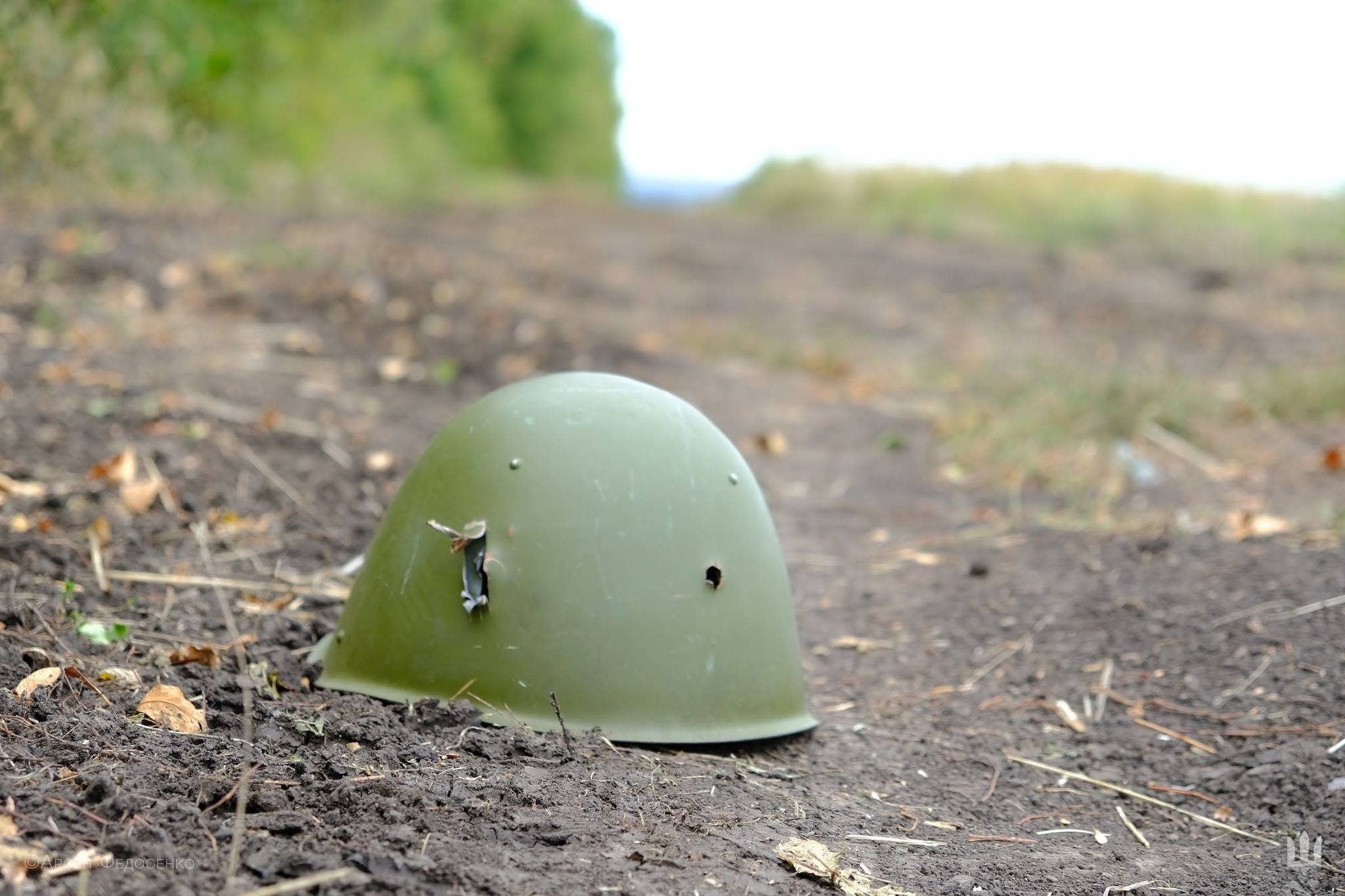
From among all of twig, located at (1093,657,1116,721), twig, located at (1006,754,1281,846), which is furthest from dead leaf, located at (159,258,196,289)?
twig, located at (1006,754,1281,846)

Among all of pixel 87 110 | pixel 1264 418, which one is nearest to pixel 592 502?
pixel 1264 418

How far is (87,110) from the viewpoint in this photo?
7.76 metres

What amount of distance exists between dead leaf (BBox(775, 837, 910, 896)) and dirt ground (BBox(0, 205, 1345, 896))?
1.5 inches

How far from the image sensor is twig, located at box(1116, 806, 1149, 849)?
2.44 m

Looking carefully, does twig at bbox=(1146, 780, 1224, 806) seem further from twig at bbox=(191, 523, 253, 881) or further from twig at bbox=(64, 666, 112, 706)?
twig at bbox=(64, 666, 112, 706)

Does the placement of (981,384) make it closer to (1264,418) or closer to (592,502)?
(1264,418)

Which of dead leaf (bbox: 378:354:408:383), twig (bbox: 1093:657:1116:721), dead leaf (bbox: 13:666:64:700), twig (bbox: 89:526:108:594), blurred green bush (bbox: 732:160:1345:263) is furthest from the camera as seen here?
blurred green bush (bbox: 732:160:1345:263)

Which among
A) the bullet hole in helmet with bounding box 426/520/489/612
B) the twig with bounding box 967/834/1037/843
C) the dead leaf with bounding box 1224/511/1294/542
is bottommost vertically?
the twig with bounding box 967/834/1037/843

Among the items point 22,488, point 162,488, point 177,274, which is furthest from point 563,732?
point 177,274

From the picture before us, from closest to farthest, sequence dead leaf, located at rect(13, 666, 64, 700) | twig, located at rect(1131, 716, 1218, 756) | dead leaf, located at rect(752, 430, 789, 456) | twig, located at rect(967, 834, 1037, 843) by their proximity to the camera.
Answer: dead leaf, located at rect(13, 666, 64, 700) → twig, located at rect(967, 834, 1037, 843) → twig, located at rect(1131, 716, 1218, 756) → dead leaf, located at rect(752, 430, 789, 456)

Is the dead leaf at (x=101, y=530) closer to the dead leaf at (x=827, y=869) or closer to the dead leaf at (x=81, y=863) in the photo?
the dead leaf at (x=81, y=863)

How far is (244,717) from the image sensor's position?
2.33 m

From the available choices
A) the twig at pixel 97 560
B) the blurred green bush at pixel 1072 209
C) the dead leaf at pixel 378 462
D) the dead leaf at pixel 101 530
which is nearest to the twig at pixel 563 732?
the twig at pixel 97 560

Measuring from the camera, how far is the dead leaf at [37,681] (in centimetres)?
220
